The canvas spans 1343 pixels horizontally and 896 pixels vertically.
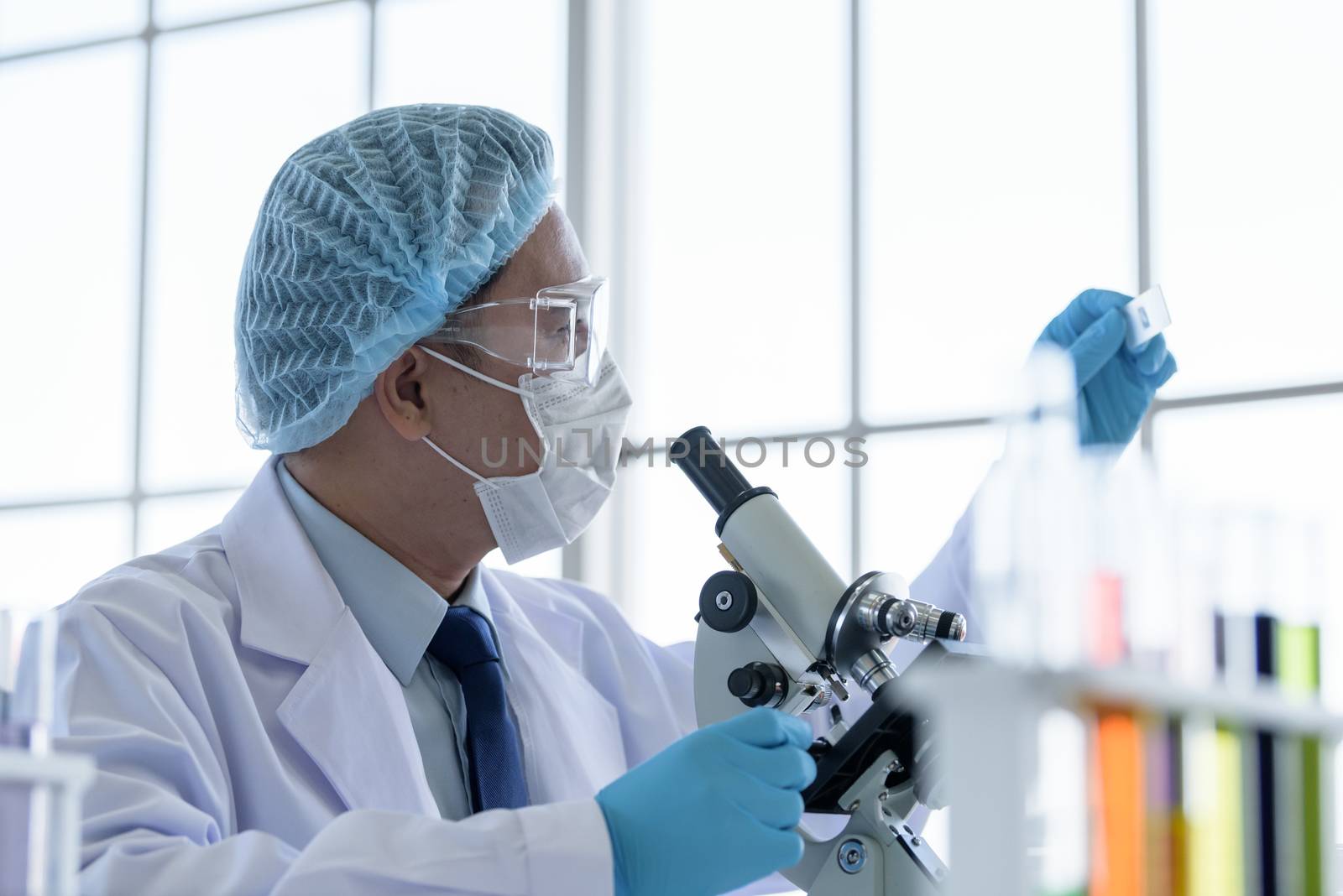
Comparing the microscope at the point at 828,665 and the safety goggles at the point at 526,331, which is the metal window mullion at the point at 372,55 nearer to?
the safety goggles at the point at 526,331

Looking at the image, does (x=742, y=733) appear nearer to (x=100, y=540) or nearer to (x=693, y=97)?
(x=693, y=97)

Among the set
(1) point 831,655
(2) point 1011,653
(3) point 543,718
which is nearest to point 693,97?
(3) point 543,718

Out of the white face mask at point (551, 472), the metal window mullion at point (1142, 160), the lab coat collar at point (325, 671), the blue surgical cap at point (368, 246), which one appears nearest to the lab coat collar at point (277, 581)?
the lab coat collar at point (325, 671)

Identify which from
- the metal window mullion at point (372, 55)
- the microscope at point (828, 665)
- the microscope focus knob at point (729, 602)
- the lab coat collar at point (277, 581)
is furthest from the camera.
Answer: the metal window mullion at point (372, 55)

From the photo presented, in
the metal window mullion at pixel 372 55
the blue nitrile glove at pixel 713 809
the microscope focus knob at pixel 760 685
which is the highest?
the metal window mullion at pixel 372 55

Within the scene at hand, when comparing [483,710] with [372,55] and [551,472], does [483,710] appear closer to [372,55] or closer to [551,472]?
[551,472]

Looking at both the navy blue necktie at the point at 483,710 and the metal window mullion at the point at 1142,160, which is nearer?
the navy blue necktie at the point at 483,710

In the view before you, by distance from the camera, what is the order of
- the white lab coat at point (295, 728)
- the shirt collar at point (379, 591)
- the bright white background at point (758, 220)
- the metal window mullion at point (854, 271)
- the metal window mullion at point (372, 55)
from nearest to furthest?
the white lab coat at point (295, 728), the shirt collar at point (379, 591), the bright white background at point (758, 220), the metal window mullion at point (854, 271), the metal window mullion at point (372, 55)

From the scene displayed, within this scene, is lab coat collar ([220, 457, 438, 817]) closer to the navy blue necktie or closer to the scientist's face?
the navy blue necktie

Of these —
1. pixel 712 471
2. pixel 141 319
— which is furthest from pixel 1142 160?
pixel 141 319

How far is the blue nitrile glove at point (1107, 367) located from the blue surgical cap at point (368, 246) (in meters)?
0.72

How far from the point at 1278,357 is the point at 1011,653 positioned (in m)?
1.52

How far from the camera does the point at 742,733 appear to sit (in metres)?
1.38

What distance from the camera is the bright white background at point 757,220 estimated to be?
220 cm
